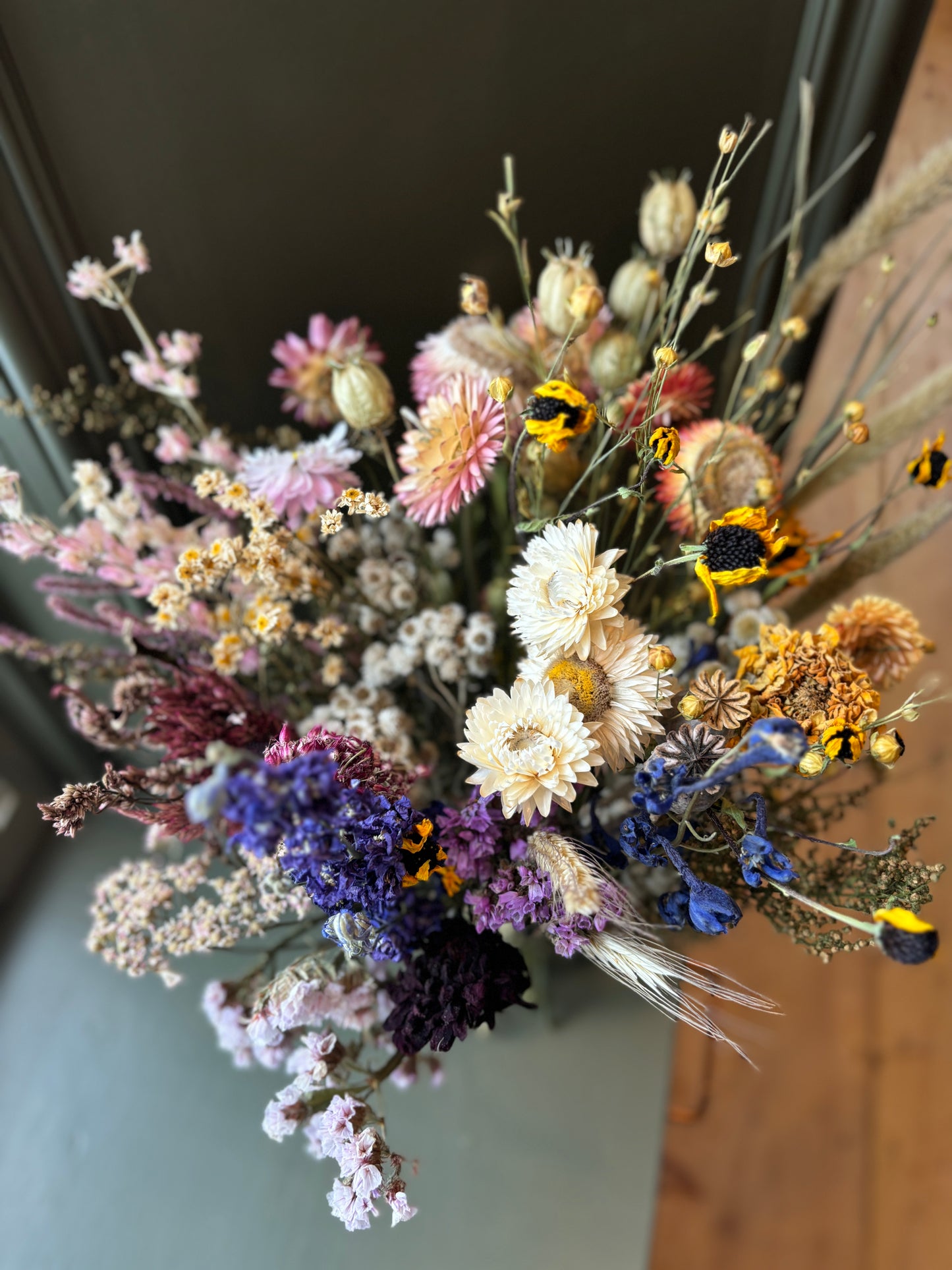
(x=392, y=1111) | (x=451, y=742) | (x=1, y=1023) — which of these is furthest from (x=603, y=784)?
(x=1, y=1023)

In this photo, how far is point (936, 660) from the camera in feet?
3.71

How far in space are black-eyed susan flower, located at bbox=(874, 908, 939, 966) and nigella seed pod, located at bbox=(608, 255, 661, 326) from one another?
45 cm

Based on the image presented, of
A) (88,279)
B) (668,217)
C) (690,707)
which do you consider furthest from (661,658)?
(88,279)

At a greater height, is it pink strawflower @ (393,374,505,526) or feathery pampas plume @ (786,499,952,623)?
pink strawflower @ (393,374,505,526)

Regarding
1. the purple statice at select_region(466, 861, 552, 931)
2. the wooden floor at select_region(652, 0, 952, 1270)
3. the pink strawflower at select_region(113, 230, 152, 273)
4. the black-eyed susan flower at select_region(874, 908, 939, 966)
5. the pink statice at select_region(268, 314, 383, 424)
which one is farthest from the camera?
the wooden floor at select_region(652, 0, 952, 1270)

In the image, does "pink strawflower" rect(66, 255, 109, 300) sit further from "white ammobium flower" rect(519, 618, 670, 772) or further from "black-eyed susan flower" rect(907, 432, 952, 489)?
"black-eyed susan flower" rect(907, 432, 952, 489)

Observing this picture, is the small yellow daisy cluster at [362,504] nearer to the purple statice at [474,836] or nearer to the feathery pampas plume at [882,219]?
the purple statice at [474,836]

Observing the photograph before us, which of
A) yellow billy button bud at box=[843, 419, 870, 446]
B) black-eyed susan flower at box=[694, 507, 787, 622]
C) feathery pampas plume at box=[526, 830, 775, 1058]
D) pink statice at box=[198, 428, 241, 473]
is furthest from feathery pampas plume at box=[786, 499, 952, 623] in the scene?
pink statice at box=[198, 428, 241, 473]

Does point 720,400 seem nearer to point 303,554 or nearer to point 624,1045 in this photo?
point 303,554

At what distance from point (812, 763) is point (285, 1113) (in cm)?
36

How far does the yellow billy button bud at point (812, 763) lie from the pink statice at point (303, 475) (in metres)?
0.33

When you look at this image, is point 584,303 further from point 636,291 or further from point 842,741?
point 842,741

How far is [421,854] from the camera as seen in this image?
44 centimetres

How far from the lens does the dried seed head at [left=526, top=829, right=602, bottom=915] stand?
39 centimetres
